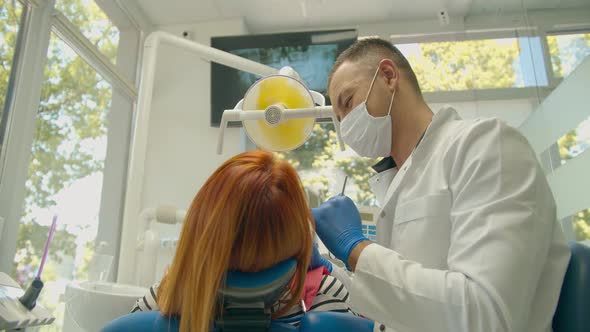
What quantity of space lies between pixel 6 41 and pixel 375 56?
1824mm

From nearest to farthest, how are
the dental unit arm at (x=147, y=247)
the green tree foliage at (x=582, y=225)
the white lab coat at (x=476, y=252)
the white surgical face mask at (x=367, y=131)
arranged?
1. the white lab coat at (x=476, y=252)
2. the white surgical face mask at (x=367, y=131)
3. the green tree foliage at (x=582, y=225)
4. the dental unit arm at (x=147, y=247)

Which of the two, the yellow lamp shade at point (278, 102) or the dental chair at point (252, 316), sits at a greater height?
the yellow lamp shade at point (278, 102)

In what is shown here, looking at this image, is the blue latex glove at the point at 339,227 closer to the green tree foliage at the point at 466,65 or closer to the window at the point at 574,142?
the window at the point at 574,142

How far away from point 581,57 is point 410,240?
4.47 ft

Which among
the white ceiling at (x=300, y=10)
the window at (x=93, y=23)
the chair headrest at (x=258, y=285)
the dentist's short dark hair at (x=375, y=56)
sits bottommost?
the chair headrest at (x=258, y=285)

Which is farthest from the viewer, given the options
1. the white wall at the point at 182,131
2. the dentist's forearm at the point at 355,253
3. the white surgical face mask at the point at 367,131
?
the white wall at the point at 182,131

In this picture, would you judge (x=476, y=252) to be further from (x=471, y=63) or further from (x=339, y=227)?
(x=471, y=63)

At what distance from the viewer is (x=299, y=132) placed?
153cm

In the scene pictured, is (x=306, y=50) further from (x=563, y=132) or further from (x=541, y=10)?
(x=563, y=132)

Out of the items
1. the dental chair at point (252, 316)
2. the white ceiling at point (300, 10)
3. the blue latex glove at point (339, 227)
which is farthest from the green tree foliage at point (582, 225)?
the white ceiling at point (300, 10)

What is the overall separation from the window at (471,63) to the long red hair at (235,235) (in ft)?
7.50

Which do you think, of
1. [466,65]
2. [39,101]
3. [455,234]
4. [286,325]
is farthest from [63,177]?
[466,65]

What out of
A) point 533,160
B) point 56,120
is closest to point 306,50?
point 56,120

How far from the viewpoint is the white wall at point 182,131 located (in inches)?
116
